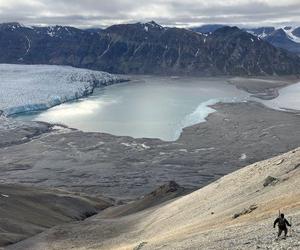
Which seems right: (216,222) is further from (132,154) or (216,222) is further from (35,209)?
(132,154)

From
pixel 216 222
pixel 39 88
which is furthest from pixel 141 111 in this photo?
pixel 216 222

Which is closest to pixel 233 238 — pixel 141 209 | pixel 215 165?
pixel 141 209

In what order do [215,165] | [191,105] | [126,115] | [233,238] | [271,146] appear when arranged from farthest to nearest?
[191,105] → [126,115] → [271,146] → [215,165] → [233,238]

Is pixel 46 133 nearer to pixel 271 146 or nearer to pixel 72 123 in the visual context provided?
pixel 72 123

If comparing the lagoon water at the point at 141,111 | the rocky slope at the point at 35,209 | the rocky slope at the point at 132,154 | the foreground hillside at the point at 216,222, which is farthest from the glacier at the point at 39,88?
the foreground hillside at the point at 216,222

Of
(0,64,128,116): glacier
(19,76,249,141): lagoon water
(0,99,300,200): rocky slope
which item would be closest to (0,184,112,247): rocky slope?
(0,99,300,200): rocky slope

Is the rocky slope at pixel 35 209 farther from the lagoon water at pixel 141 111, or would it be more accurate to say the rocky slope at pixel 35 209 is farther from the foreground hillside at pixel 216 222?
the lagoon water at pixel 141 111
